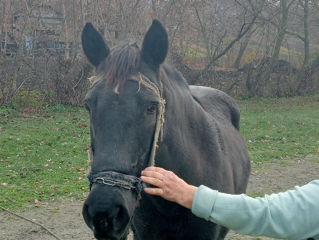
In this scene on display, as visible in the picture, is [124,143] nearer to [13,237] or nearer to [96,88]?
[96,88]

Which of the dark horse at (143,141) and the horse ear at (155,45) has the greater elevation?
the horse ear at (155,45)

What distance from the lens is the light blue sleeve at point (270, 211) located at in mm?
1616

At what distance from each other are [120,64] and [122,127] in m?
0.39

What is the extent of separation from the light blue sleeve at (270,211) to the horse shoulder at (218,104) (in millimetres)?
2171

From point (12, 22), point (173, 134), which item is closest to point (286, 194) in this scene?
point (173, 134)

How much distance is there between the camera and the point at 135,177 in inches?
78.7

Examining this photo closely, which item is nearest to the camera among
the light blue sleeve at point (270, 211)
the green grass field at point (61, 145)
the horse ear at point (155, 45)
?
the light blue sleeve at point (270, 211)

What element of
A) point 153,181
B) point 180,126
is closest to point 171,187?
point 153,181

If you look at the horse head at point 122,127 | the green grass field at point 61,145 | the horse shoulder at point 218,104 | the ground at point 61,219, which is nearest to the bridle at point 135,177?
the horse head at point 122,127

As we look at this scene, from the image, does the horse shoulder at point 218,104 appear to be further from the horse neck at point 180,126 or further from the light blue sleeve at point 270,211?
the light blue sleeve at point 270,211

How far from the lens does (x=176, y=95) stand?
2.58 m

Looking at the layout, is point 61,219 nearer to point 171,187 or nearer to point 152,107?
point 152,107

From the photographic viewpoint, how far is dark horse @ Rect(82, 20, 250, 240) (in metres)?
1.90

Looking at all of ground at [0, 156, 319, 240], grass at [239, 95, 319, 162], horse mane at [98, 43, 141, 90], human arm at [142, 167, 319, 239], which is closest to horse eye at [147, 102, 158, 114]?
horse mane at [98, 43, 141, 90]
